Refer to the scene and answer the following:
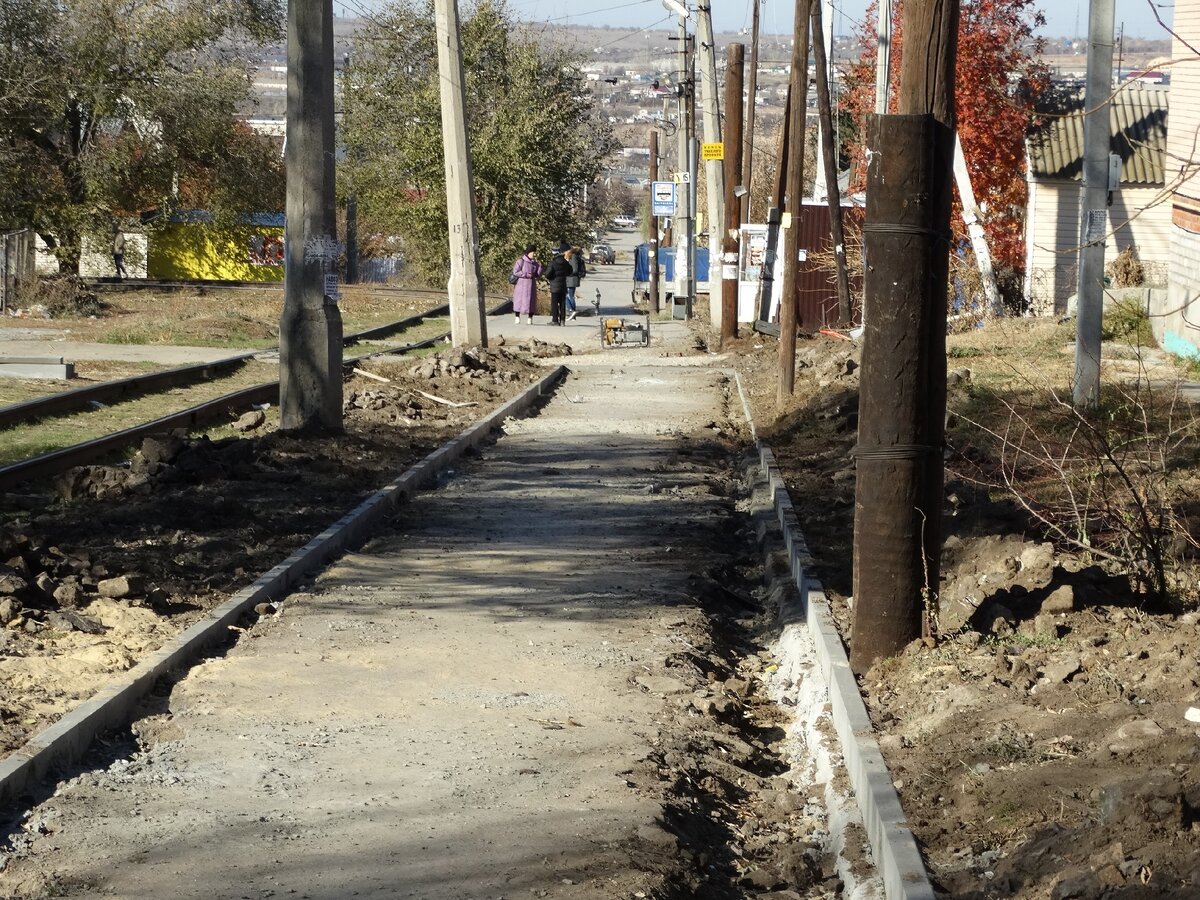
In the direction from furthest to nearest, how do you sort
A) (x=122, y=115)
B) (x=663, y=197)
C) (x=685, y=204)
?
(x=122, y=115) < (x=685, y=204) < (x=663, y=197)

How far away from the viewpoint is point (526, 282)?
1416 inches

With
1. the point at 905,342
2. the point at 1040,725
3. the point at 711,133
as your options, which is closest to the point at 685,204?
the point at 711,133

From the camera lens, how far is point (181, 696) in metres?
6.82

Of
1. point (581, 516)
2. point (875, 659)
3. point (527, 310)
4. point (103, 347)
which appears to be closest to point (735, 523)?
point (581, 516)

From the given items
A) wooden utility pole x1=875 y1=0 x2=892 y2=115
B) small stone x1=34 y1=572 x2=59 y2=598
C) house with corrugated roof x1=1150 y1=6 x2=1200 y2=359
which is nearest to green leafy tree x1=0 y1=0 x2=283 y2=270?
wooden utility pole x1=875 y1=0 x2=892 y2=115

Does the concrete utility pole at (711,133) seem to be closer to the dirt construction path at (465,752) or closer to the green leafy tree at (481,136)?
the green leafy tree at (481,136)

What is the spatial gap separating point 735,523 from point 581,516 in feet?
4.12

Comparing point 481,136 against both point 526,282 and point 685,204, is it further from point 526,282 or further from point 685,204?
point 526,282

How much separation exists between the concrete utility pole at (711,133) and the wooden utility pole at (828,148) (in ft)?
12.9

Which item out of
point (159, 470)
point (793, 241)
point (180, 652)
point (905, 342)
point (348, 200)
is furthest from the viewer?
point (348, 200)

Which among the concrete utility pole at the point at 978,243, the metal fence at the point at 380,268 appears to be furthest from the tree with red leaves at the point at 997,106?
the metal fence at the point at 380,268

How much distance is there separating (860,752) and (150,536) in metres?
5.57

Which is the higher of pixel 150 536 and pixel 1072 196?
pixel 1072 196

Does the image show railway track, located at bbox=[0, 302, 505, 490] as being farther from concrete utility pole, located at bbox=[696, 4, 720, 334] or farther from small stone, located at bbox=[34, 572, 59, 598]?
concrete utility pole, located at bbox=[696, 4, 720, 334]
